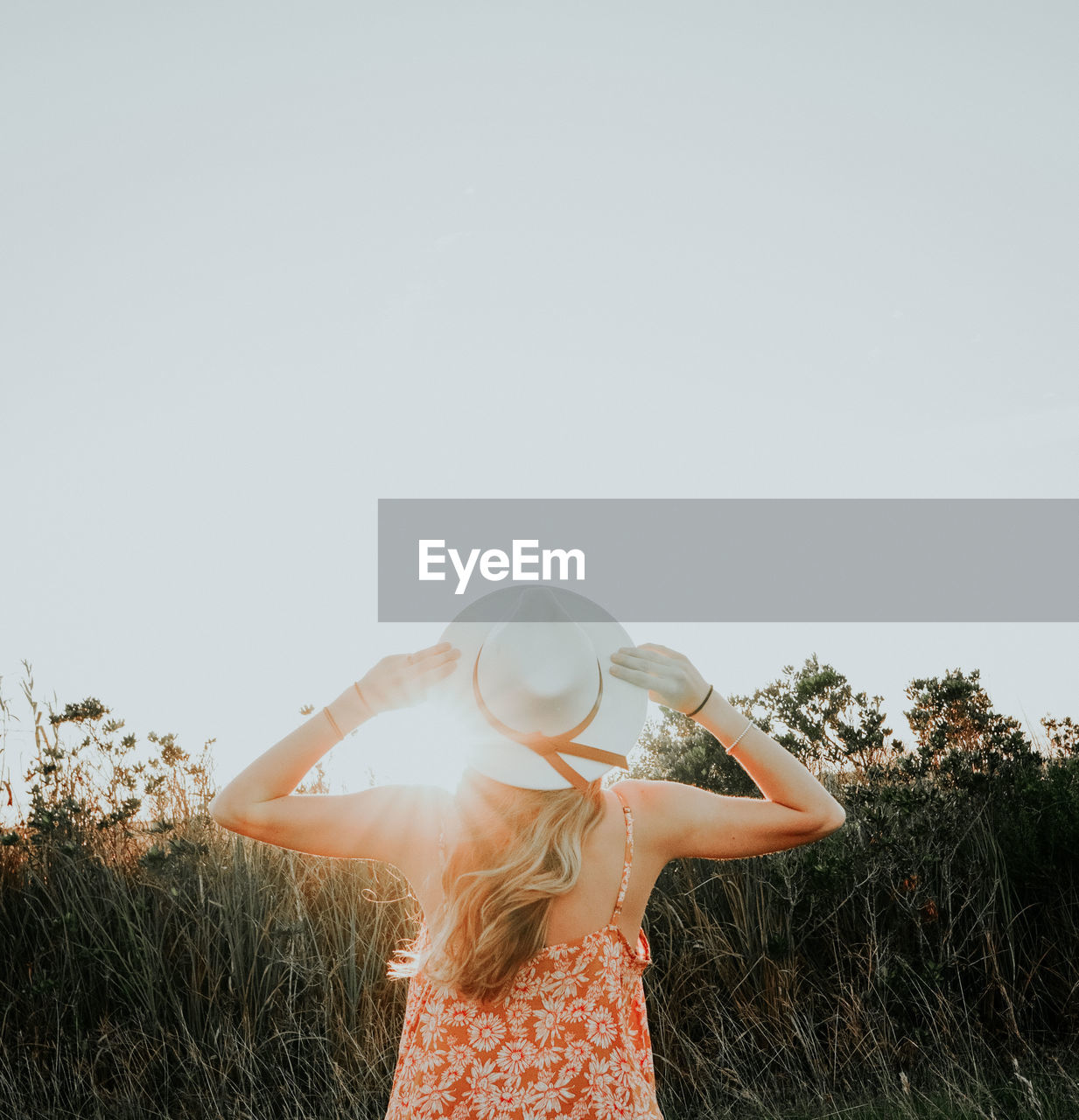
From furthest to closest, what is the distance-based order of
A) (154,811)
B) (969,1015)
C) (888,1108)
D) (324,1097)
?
1. (154,811)
2. (969,1015)
3. (324,1097)
4. (888,1108)

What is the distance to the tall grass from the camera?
4391 millimetres

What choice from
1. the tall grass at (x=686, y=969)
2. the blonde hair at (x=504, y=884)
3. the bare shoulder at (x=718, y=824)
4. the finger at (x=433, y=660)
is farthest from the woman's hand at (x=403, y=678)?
the tall grass at (x=686, y=969)

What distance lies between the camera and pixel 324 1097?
4242mm

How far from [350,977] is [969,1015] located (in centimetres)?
349

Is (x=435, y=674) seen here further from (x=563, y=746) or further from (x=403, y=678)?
(x=563, y=746)

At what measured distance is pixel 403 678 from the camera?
1.95 m

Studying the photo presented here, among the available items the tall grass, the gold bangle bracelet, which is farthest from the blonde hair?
the tall grass

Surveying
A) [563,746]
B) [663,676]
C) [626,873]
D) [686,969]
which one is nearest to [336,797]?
[563,746]

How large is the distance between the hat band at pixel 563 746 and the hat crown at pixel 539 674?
16 millimetres

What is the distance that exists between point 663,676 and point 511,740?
38 cm

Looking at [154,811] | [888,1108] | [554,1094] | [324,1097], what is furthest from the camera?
[154,811]

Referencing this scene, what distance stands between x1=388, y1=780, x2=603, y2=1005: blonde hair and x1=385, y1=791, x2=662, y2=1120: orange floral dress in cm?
7

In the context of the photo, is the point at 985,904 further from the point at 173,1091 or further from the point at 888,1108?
the point at 173,1091

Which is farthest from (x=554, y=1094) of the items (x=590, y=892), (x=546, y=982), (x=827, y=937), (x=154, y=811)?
(x=154, y=811)
